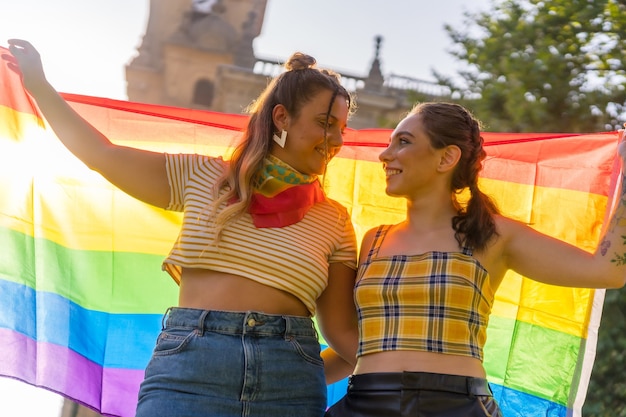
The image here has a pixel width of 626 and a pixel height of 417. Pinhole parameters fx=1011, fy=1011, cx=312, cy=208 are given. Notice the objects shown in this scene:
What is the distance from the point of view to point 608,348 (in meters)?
10.3

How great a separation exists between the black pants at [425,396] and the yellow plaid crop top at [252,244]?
1.55ft

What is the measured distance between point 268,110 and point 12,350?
5.56 ft

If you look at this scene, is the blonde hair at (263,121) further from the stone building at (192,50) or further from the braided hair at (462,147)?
the stone building at (192,50)

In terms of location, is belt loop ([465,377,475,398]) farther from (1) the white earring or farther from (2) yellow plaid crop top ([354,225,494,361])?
(1) the white earring

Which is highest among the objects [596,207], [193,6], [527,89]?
[193,6]

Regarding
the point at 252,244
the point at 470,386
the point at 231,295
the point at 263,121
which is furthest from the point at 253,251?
the point at 470,386

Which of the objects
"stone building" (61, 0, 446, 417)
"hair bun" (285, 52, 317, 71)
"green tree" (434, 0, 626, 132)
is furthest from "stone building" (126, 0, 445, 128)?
"hair bun" (285, 52, 317, 71)

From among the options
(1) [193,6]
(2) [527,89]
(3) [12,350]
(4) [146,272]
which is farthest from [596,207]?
(1) [193,6]

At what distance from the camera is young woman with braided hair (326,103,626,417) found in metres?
3.57

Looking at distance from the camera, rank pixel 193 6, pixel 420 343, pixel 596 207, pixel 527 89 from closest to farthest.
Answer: pixel 420 343
pixel 596 207
pixel 527 89
pixel 193 6

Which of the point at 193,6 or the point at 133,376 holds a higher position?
the point at 193,6

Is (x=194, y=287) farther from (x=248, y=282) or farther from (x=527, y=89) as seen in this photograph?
(x=527, y=89)

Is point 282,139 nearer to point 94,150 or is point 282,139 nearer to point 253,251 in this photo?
point 253,251

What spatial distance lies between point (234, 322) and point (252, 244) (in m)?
0.32
